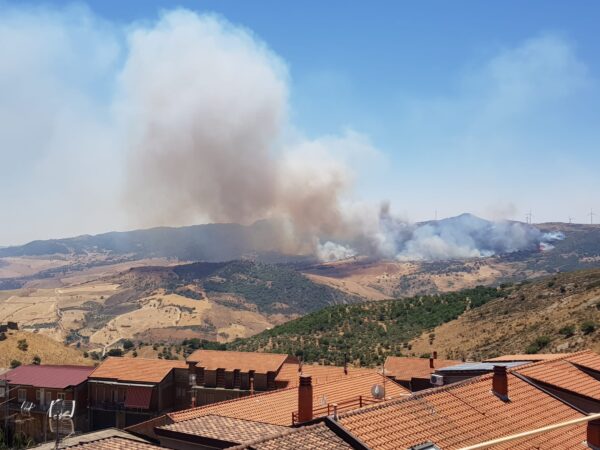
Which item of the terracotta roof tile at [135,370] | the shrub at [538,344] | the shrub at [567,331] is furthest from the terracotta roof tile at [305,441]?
the shrub at [567,331]

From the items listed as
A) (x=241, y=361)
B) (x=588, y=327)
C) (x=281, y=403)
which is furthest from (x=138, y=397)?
(x=588, y=327)

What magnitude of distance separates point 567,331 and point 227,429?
4128 cm

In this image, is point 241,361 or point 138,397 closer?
point 138,397

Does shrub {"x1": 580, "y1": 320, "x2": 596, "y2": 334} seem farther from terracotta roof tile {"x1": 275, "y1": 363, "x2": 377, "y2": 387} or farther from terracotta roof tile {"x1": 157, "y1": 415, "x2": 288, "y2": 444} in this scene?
terracotta roof tile {"x1": 157, "y1": 415, "x2": 288, "y2": 444}

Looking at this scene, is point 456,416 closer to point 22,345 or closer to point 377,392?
point 377,392

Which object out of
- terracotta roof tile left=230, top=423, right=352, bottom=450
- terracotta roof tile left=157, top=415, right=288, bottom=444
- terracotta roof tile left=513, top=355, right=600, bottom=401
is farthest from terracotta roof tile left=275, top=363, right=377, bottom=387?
terracotta roof tile left=230, top=423, right=352, bottom=450

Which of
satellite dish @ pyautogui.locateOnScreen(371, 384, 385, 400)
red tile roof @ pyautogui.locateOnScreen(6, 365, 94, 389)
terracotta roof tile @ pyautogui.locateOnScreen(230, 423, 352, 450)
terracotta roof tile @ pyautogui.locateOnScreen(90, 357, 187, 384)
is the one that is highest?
satellite dish @ pyautogui.locateOnScreen(371, 384, 385, 400)

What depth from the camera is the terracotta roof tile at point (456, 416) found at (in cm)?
1909

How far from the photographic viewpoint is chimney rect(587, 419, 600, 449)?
20.3 m

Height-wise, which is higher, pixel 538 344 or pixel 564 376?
pixel 564 376

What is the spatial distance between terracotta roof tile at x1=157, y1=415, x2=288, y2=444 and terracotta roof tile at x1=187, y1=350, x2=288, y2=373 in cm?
2532

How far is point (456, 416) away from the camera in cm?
2117

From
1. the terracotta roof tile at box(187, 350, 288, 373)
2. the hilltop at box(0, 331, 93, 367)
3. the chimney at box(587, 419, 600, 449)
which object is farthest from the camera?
the hilltop at box(0, 331, 93, 367)

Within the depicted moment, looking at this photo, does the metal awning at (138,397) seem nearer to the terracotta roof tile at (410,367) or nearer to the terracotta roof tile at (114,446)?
the terracotta roof tile at (410,367)
